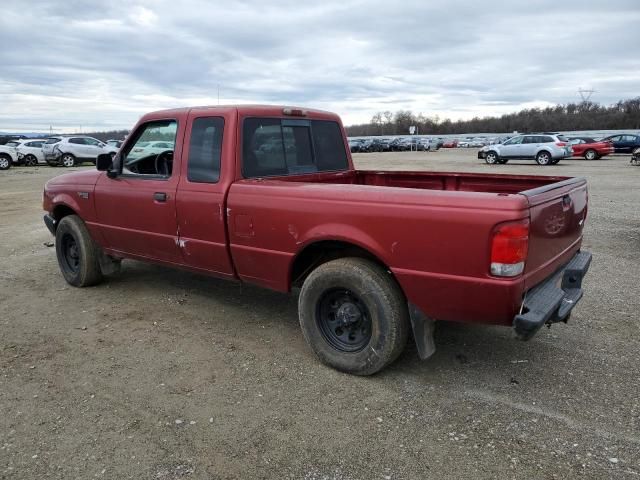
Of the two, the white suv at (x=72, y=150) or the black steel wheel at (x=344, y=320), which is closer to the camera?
the black steel wheel at (x=344, y=320)

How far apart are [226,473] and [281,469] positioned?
0.28 meters

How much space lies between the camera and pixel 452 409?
3.25 m

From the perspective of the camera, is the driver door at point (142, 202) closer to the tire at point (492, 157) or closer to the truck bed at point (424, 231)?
the truck bed at point (424, 231)

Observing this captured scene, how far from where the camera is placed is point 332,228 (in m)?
3.51

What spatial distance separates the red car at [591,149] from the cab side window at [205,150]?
101ft

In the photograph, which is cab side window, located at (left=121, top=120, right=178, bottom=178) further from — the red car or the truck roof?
the red car

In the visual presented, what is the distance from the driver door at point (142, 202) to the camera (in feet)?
15.1

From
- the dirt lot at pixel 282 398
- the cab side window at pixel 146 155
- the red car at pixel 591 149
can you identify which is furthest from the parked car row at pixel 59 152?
the red car at pixel 591 149

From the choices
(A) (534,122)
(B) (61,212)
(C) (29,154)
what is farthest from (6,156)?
(A) (534,122)

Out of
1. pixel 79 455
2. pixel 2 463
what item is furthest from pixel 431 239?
pixel 2 463

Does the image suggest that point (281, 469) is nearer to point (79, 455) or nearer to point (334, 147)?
point (79, 455)

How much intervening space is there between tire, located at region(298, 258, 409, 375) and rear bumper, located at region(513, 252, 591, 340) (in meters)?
0.77

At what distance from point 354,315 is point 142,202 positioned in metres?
2.36

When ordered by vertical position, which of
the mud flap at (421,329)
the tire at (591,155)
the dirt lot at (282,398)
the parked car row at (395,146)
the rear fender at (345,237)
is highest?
the rear fender at (345,237)
